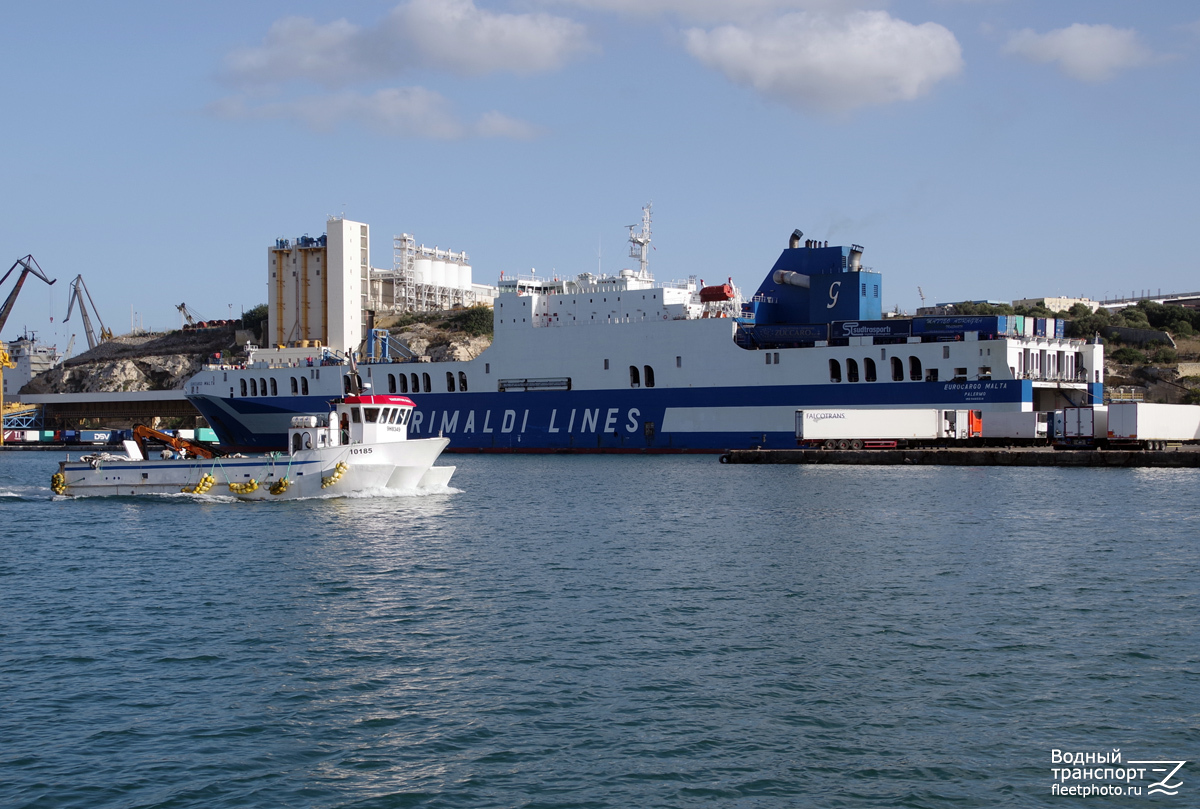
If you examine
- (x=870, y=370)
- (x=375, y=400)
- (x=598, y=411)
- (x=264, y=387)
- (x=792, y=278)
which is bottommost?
(x=598, y=411)

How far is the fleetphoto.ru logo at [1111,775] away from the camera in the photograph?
27.6 ft

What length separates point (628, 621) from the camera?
1392 centimetres

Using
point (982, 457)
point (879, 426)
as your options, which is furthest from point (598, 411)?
point (982, 457)

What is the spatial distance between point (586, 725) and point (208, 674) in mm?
4600

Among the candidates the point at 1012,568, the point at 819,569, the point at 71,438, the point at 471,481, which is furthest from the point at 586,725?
the point at 71,438

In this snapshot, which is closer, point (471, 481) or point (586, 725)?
point (586, 725)

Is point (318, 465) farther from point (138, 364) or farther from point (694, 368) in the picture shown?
point (138, 364)

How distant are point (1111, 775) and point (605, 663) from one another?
5.26 metres

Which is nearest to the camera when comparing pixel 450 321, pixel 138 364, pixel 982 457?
pixel 982 457

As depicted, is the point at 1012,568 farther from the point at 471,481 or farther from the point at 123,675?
the point at 471,481

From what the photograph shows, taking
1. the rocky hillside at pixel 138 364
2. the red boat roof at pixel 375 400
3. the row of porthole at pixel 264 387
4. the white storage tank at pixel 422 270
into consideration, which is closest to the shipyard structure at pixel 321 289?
the row of porthole at pixel 264 387

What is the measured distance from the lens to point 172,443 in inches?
1334

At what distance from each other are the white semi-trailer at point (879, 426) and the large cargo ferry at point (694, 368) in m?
1.30

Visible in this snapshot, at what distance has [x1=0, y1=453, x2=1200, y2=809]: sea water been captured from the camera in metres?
8.71
